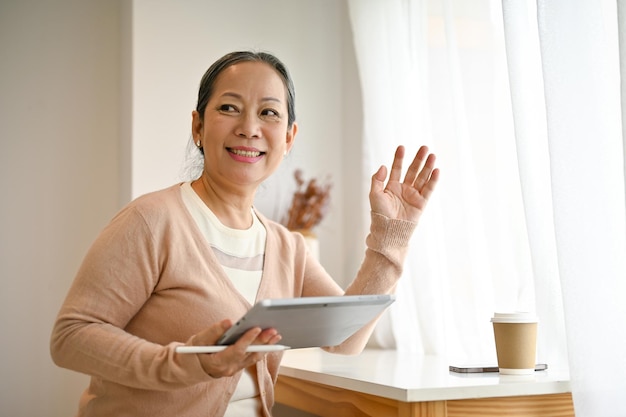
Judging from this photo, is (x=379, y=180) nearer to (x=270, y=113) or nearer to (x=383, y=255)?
(x=383, y=255)

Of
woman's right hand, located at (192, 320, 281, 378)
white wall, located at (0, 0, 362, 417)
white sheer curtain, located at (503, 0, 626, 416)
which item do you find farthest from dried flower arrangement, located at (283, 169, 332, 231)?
woman's right hand, located at (192, 320, 281, 378)

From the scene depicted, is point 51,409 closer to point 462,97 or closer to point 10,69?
point 10,69

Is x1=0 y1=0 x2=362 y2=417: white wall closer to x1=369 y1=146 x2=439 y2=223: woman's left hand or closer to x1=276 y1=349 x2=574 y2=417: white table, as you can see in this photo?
x1=276 y1=349 x2=574 y2=417: white table

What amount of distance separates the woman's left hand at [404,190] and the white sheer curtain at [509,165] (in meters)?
0.23

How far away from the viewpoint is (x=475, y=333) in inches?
78.8

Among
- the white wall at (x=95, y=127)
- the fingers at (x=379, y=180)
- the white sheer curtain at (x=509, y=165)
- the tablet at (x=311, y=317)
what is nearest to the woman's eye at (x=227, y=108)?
the fingers at (x=379, y=180)

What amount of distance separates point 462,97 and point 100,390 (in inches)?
46.2

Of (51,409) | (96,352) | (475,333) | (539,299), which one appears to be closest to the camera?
(96,352)

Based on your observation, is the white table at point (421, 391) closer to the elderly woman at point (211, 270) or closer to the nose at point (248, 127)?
the elderly woman at point (211, 270)

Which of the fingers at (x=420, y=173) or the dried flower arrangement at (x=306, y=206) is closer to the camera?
the fingers at (x=420, y=173)

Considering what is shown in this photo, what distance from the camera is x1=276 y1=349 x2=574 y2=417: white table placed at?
139cm

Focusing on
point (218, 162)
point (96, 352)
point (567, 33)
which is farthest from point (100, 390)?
point (567, 33)

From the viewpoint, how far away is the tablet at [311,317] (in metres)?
1.08

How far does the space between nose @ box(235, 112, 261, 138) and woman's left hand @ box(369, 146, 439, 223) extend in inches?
9.9
